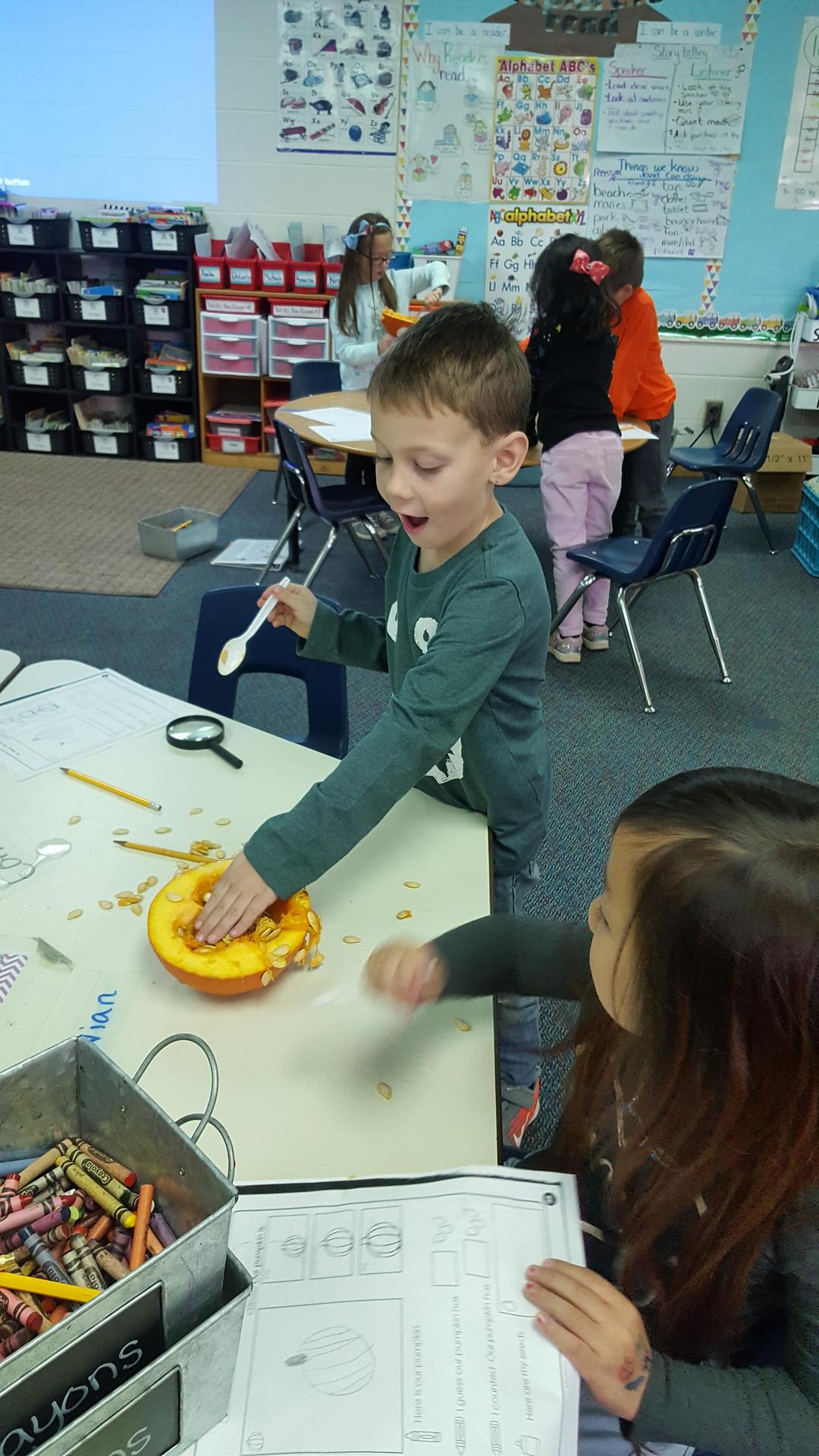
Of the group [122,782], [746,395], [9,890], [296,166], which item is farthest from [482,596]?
[296,166]

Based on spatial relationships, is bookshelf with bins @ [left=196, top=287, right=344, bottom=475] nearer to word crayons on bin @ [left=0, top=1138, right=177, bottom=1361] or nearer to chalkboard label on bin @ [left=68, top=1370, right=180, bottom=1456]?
word crayons on bin @ [left=0, top=1138, right=177, bottom=1361]

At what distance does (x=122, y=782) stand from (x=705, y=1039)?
2.55 feet

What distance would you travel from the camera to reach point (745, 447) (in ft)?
14.2

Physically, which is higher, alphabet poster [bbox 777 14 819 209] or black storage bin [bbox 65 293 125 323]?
alphabet poster [bbox 777 14 819 209]

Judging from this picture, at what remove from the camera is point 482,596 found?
3.64ft

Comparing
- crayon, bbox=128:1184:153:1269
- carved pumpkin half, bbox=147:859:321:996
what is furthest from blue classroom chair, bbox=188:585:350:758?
crayon, bbox=128:1184:153:1269

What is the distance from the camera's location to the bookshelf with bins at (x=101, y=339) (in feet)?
16.9

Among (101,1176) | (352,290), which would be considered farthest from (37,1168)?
(352,290)

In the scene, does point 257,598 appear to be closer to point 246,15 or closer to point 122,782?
point 122,782

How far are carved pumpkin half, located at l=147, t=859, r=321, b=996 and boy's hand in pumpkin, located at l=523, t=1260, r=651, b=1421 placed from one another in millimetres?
338

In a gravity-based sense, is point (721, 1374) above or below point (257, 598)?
below

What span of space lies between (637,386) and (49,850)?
3.38m

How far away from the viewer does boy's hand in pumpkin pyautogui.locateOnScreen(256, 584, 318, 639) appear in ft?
4.31

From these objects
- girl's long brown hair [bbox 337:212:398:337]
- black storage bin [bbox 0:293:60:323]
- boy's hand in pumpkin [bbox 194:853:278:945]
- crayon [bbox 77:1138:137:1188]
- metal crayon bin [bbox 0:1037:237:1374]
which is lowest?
boy's hand in pumpkin [bbox 194:853:278:945]
